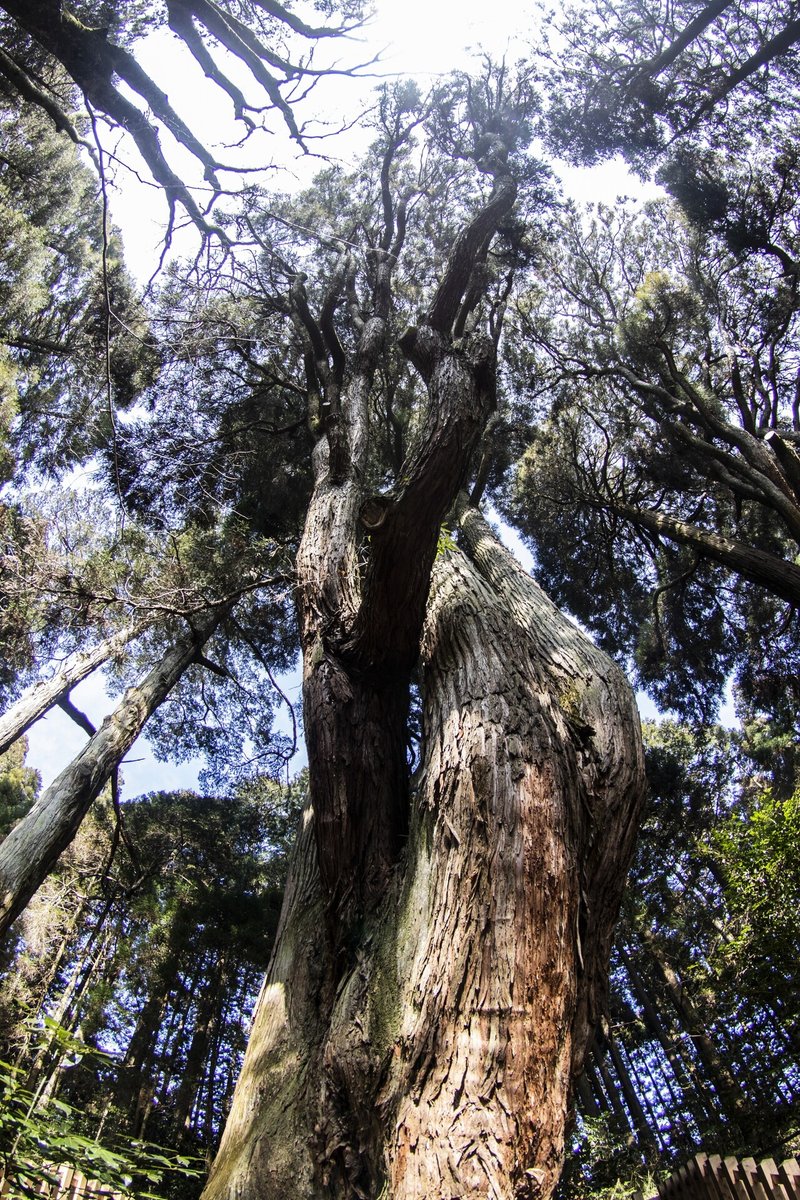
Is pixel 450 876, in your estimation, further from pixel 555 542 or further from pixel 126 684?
pixel 555 542

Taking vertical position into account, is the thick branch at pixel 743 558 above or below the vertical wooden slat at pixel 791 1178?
above

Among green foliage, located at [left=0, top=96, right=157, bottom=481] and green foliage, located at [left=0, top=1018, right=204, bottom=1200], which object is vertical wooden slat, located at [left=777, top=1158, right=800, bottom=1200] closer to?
green foliage, located at [left=0, top=1018, right=204, bottom=1200]

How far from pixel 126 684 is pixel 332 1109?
7066 millimetres

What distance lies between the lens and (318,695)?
324 cm

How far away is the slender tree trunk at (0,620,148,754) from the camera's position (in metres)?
5.46

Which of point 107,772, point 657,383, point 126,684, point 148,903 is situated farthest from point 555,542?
point 148,903

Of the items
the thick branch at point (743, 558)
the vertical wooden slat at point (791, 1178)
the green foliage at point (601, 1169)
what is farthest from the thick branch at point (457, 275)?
the green foliage at point (601, 1169)

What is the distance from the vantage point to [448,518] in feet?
21.2

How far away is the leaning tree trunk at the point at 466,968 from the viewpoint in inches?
72.4

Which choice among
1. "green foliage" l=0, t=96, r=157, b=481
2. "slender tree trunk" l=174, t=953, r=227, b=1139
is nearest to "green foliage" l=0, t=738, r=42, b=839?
"slender tree trunk" l=174, t=953, r=227, b=1139

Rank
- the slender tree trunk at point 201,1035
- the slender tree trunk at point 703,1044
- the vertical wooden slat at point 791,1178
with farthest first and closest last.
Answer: the slender tree trunk at point 201,1035 < the slender tree trunk at point 703,1044 < the vertical wooden slat at point 791,1178

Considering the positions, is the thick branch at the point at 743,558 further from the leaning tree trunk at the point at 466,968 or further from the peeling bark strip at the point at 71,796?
the peeling bark strip at the point at 71,796

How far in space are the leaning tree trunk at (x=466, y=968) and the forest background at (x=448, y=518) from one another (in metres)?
2.42

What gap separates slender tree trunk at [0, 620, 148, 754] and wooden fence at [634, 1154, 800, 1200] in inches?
197
